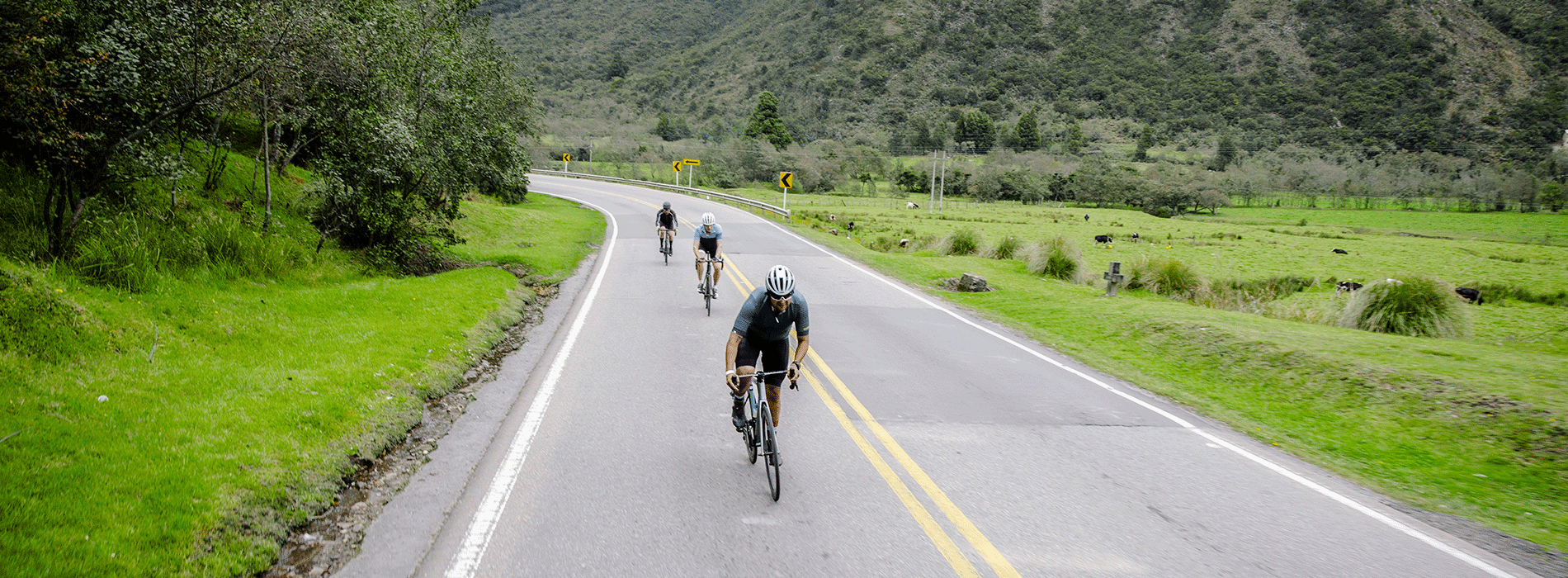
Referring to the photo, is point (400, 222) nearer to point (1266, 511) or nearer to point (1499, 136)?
point (1266, 511)

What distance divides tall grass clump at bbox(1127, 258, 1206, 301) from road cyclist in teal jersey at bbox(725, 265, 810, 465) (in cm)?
1561

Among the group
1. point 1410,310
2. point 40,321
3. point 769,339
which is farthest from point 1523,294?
point 40,321

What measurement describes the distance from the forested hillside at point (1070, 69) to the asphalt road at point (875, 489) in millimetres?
97918

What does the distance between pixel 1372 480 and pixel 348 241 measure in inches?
654

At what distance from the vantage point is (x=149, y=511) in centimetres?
420

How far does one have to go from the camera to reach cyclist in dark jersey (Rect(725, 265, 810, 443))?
5.63 metres

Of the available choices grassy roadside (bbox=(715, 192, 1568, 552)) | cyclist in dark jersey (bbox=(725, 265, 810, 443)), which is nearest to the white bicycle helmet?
cyclist in dark jersey (bbox=(725, 265, 810, 443))

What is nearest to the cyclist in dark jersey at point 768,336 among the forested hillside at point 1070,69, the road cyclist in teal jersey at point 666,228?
the road cyclist in teal jersey at point 666,228

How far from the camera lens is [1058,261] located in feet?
69.2

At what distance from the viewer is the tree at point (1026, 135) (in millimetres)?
120312

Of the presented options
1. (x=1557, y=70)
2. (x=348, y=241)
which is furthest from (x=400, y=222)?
(x=1557, y=70)

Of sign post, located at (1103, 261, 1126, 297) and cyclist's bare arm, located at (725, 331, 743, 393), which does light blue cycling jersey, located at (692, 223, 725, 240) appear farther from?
sign post, located at (1103, 261, 1126, 297)

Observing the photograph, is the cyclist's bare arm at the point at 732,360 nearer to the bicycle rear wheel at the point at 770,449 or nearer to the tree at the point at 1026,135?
the bicycle rear wheel at the point at 770,449

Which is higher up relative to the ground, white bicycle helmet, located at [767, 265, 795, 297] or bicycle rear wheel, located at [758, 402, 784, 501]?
white bicycle helmet, located at [767, 265, 795, 297]
